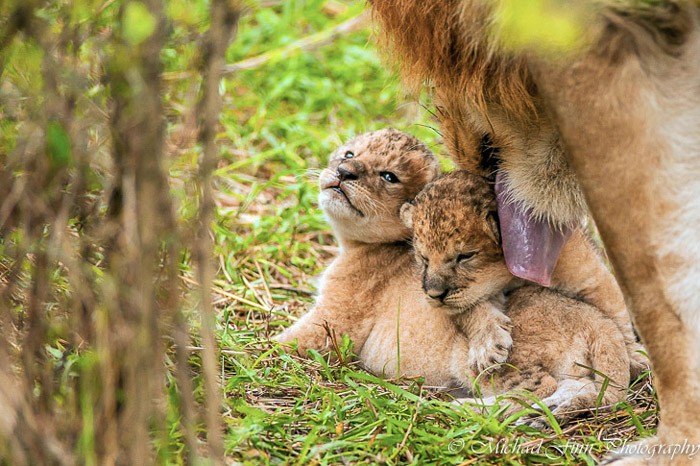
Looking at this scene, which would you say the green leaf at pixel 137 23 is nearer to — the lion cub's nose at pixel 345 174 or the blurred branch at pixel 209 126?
→ the blurred branch at pixel 209 126

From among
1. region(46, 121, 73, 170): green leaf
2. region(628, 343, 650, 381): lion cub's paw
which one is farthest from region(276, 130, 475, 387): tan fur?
region(46, 121, 73, 170): green leaf

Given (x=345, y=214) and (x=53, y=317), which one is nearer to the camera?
(x=53, y=317)

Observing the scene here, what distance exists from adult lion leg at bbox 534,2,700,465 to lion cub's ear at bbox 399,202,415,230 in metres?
1.03

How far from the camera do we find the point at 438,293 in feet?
11.6

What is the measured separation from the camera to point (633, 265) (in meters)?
2.77

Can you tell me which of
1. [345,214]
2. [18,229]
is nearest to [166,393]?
[18,229]

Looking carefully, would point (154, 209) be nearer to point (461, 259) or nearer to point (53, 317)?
point (53, 317)

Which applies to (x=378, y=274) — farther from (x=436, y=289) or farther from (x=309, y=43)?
(x=309, y=43)

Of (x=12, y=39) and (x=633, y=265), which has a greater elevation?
(x=12, y=39)

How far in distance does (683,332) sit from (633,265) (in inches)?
9.0

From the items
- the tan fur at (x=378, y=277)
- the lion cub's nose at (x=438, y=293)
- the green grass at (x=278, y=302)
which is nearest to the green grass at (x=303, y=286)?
the green grass at (x=278, y=302)

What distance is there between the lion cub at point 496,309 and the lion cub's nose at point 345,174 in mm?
446

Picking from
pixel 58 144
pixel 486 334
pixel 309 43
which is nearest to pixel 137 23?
pixel 58 144

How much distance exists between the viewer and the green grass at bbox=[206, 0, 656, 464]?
3.04 meters
